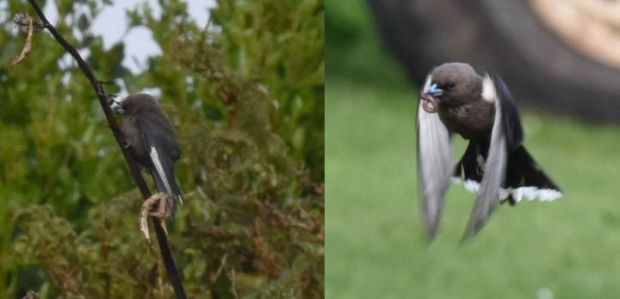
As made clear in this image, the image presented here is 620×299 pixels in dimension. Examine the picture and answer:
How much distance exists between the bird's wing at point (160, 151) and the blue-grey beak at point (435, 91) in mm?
549

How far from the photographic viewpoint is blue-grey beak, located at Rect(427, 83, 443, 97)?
134 inches

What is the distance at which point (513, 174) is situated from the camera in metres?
3.42

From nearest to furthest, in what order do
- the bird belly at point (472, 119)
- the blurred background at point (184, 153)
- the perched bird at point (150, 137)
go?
the bird belly at point (472, 119) → the perched bird at point (150, 137) → the blurred background at point (184, 153)

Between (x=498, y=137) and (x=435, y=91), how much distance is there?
0.15 metres

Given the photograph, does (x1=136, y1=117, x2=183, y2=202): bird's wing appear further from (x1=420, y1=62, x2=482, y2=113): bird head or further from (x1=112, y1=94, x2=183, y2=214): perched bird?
(x1=420, y1=62, x2=482, y2=113): bird head

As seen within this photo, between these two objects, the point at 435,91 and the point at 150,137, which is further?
the point at 150,137

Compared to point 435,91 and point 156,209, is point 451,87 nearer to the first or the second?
point 435,91

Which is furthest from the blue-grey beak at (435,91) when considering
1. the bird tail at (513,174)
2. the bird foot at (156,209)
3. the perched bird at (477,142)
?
the bird foot at (156,209)

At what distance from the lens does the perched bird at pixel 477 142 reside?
3.36m

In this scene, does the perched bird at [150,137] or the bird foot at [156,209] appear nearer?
the bird foot at [156,209]

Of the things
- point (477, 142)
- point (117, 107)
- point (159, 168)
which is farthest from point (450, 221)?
point (117, 107)

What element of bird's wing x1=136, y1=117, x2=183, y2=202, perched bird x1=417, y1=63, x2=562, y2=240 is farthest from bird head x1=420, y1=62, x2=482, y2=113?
bird's wing x1=136, y1=117, x2=183, y2=202

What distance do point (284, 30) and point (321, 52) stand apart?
0.11 meters

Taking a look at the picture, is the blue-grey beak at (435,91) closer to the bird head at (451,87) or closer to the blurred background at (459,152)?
the bird head at (451,87)
